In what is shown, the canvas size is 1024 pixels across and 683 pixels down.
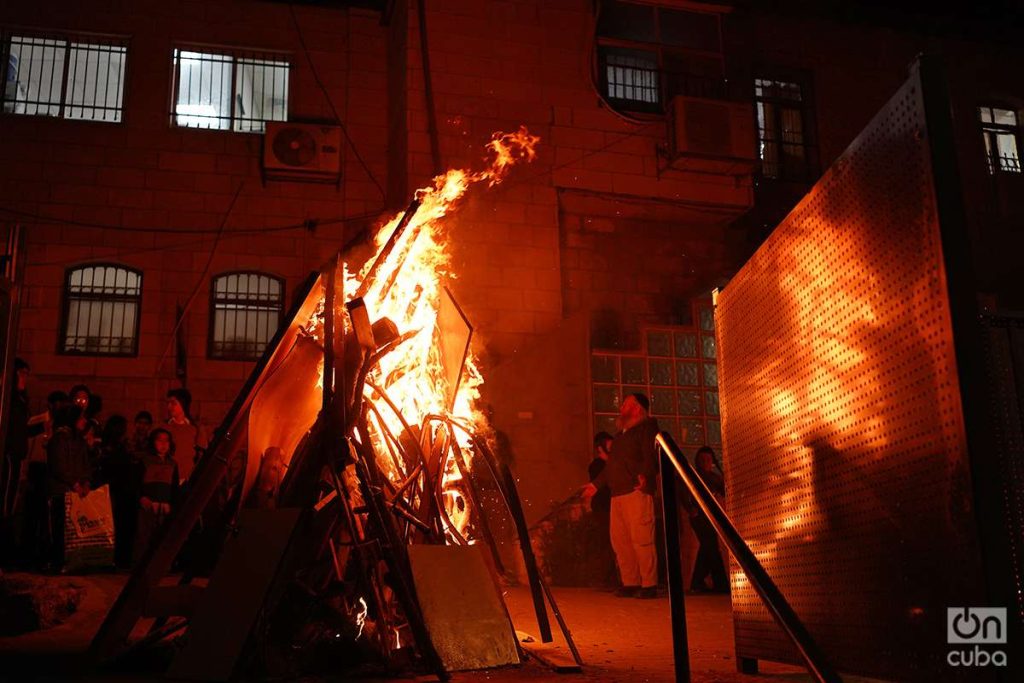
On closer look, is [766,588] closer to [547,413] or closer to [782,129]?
[547,413]

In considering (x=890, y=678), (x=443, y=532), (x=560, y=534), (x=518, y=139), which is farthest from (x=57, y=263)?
(x=890, y=678)

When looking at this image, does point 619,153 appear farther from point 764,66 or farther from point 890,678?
point 890,678

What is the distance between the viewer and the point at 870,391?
14.4 feet

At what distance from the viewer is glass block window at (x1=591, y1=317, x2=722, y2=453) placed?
14.2 metres

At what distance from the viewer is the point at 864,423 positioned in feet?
14.6

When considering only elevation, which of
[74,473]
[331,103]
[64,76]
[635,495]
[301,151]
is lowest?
[635,495]

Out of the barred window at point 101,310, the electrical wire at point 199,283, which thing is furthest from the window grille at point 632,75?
the barred window at point 101,310

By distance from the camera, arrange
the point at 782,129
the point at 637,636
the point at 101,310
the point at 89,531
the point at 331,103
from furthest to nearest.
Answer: the point at 782,129 → the point at 331,103 → the point at 101,310 → the point at 89,531 → the point at 637,636

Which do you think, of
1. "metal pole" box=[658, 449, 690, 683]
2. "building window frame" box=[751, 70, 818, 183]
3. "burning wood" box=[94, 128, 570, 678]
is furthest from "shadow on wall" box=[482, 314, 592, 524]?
"metal pole" box=[658, 449, 690, 683]

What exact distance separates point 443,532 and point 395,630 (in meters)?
1.12

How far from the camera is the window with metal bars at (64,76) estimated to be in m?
15.4

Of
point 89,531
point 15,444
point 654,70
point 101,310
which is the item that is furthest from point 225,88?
point 89,531

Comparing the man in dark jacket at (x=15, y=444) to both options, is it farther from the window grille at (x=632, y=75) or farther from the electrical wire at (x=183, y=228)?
the window grille at (x=632, y=75)

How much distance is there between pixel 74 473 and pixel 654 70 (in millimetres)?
11770
